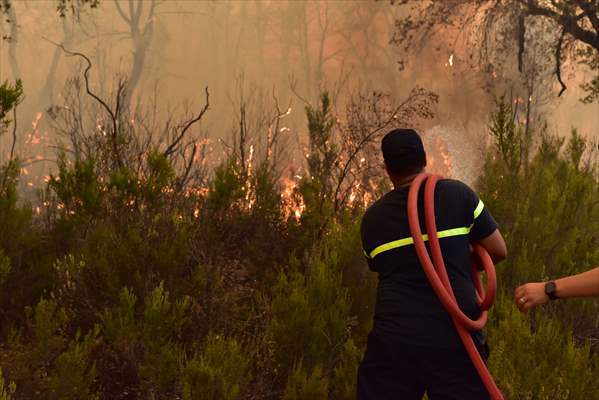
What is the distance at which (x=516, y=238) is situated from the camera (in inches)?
226

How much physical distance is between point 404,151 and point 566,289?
2.57 ft

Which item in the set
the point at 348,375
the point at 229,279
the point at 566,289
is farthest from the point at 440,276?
the point at 229,279

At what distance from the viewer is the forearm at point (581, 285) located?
1.84m

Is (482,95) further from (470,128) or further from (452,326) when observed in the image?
(452,326)

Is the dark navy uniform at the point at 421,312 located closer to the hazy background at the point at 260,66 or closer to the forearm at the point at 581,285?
the forearm at the point at 581,285

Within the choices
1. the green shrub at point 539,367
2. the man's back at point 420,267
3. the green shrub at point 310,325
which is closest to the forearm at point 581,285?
the man's back at point 420,267

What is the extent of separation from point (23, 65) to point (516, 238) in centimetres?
7337

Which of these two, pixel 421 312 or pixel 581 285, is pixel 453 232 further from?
pixel 581 285

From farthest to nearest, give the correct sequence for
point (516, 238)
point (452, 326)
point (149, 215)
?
point (516, 238), point (149, 215), point (452, 326)

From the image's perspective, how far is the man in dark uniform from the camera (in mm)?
2258

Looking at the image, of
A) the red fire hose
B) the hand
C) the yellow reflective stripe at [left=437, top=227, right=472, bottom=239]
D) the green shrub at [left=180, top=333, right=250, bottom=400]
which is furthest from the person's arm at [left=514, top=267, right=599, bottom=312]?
the green shrub at [left=180, top=333, right=250, bottom=400]

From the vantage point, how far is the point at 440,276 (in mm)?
2260

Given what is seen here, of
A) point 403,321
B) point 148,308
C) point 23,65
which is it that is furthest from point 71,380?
point 23,65

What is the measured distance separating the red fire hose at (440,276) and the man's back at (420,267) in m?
0.05
